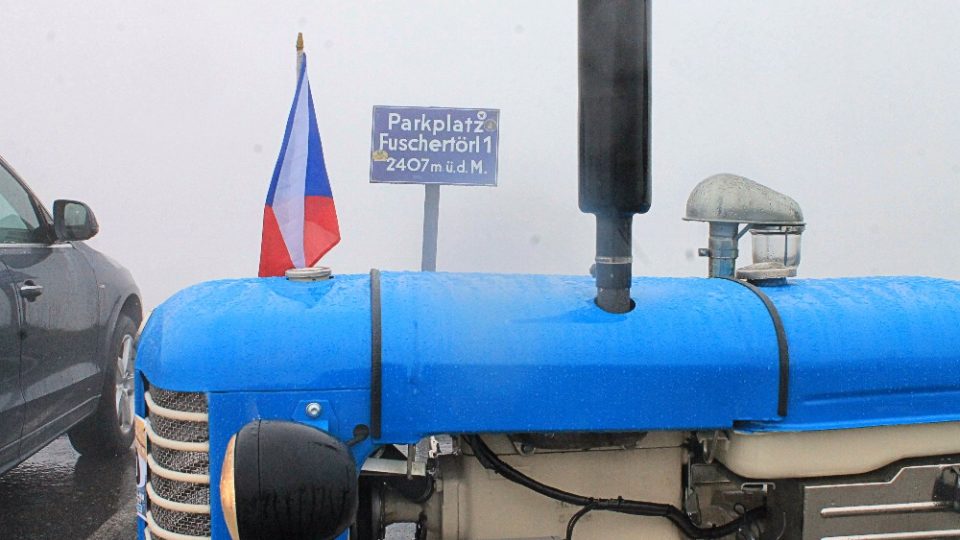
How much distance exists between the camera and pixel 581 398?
61.9 inches

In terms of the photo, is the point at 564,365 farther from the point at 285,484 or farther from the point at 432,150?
the point at 432,150

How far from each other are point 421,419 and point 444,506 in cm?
31

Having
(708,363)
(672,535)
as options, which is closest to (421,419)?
(708,363)

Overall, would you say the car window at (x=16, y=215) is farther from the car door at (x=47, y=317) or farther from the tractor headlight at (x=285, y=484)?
the tractor headlight at (x=285, y=484)

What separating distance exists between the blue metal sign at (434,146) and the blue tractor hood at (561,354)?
11.6 feet

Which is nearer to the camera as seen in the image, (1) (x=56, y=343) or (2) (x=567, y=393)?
(2) (x=567, y=393)

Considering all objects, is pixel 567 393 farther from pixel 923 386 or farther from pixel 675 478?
pixel 923 386

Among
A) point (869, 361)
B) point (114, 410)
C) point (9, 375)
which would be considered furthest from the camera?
point (114, 410)

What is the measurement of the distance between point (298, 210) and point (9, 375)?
1.21 m

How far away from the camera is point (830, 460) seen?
67.1 inches

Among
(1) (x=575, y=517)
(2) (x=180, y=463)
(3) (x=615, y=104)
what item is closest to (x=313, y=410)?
(2) (x=180, y=463)

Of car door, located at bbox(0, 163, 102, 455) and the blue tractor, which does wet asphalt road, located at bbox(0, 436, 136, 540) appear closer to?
car door, located at bbox(0, 163, 102, 455)

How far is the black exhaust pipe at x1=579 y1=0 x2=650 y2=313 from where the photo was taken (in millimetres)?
1431

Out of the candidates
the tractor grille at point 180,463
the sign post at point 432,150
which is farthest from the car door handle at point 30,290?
the sign post at point 432,150
